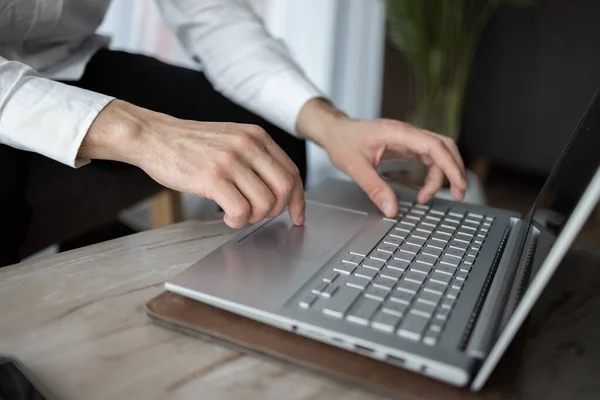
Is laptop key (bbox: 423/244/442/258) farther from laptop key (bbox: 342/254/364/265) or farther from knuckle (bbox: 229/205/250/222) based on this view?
knuckle (bbox: 229/205/250/222)

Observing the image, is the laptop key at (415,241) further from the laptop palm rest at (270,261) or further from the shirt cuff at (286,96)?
the shirt cuff at (286,96)

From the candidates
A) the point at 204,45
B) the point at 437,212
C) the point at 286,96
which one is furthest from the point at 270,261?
the point at 204,45

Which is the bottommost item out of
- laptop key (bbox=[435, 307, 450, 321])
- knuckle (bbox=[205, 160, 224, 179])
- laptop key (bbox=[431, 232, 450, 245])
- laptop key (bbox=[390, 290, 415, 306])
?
laptop key (bbox=[431, 232, 450, 245])

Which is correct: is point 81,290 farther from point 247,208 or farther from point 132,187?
point 132,187

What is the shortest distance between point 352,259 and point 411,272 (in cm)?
5

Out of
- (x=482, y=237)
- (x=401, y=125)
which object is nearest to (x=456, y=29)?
(x=401, y=125)

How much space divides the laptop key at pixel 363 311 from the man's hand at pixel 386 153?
0.77 feet

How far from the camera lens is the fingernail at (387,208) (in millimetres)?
692

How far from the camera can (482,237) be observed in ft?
2.15

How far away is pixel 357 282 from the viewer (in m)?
0.51

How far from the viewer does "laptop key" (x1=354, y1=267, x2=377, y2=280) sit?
1.71 feet

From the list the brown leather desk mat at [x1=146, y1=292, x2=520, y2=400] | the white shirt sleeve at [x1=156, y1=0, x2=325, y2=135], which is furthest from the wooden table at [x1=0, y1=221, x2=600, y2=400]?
the white shirt sleeve at [x1=156, y1=0, x2=325, y2=135]

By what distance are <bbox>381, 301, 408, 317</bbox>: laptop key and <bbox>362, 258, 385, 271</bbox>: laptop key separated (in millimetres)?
69

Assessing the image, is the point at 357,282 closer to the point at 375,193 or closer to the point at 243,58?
the point at 375,193
